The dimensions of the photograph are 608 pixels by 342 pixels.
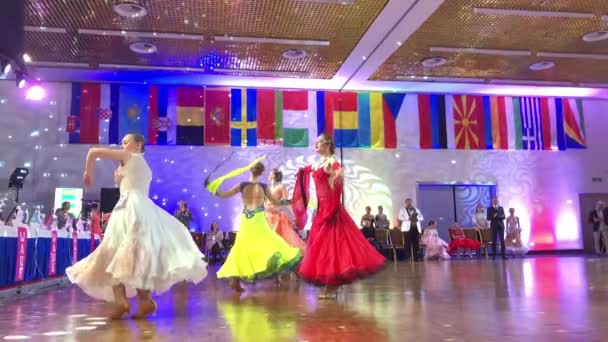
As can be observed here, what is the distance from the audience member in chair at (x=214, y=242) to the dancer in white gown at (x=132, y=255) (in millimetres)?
9521

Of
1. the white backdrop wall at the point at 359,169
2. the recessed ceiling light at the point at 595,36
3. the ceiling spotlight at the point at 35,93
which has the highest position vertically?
the recessed ceiling light at the point at 595,36

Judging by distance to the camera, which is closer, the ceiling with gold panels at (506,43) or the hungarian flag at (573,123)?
the ceiling with gold panels at (506,43)

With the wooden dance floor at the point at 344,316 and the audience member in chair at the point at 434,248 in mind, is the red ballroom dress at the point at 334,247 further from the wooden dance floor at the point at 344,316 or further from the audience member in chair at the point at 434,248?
the audience member in chair at the point at 434,248

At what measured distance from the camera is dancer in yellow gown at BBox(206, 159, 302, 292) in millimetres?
5055

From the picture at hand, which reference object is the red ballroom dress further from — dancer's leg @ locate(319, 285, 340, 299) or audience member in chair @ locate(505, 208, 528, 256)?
audience member in chair @ locate(505, 208, 528, 256)

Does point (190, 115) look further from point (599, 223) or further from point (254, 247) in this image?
point (599, 223)

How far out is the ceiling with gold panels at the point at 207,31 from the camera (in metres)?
9.10

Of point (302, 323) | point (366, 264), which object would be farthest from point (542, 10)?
point (302, 323)

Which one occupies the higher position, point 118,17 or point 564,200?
point 118,17

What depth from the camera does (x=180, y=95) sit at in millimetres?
14312

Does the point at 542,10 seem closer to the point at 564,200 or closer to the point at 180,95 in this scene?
the point at 564,200

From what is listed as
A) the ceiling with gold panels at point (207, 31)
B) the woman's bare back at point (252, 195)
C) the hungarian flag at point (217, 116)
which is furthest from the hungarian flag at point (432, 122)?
the woman's bare back at point (252, 195)

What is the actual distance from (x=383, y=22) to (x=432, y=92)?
594 centimetres

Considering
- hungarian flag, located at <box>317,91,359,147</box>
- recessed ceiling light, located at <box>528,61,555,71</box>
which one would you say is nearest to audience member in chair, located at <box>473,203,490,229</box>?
hungarian flag, located at <box>317,91,359,147</box>
